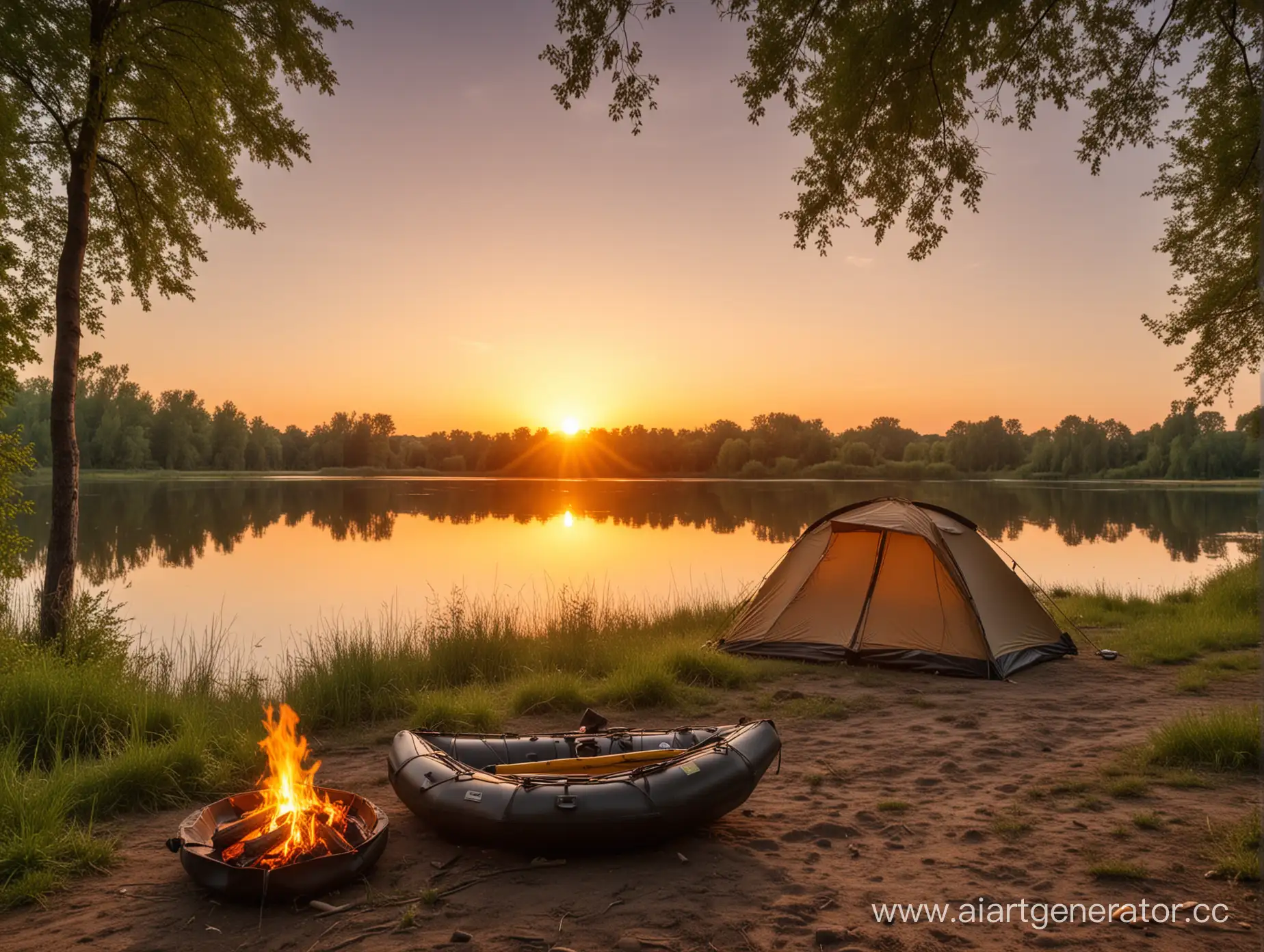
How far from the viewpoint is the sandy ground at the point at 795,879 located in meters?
3.36

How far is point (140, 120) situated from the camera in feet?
29.5

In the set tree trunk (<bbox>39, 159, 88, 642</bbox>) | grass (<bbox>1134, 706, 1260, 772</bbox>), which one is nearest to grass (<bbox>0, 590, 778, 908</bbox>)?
tree trunk (<bbox>39, 159, 88, 642</bbox>)

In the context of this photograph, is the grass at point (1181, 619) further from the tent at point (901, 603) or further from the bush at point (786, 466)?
the bush at point (786, 466)

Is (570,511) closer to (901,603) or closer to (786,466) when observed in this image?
(901,603)

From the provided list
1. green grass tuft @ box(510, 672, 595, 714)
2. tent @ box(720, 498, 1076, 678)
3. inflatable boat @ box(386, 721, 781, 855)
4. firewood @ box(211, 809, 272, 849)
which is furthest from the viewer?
tent @ box(720, 498, 1076, 678)

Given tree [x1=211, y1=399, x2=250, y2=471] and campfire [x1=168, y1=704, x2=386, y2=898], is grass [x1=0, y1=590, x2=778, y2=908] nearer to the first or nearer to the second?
campfire [x1=168, y1=704, x2=386, y2=898]

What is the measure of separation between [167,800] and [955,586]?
294 inches

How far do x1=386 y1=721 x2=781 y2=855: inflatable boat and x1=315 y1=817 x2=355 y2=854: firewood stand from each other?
51 cm

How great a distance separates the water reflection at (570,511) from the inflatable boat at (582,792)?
14756 mm

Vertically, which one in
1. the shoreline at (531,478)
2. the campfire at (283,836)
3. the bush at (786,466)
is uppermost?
the bush at (786,466)

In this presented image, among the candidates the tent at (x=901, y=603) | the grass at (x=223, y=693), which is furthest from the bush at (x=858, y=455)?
the tent at (x=901, y=603)

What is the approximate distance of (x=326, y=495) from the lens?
A: 50406 millimetres

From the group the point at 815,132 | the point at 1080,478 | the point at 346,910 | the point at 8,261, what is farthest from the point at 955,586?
the point at 1080,478

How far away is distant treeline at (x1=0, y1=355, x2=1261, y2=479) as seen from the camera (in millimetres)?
67125
